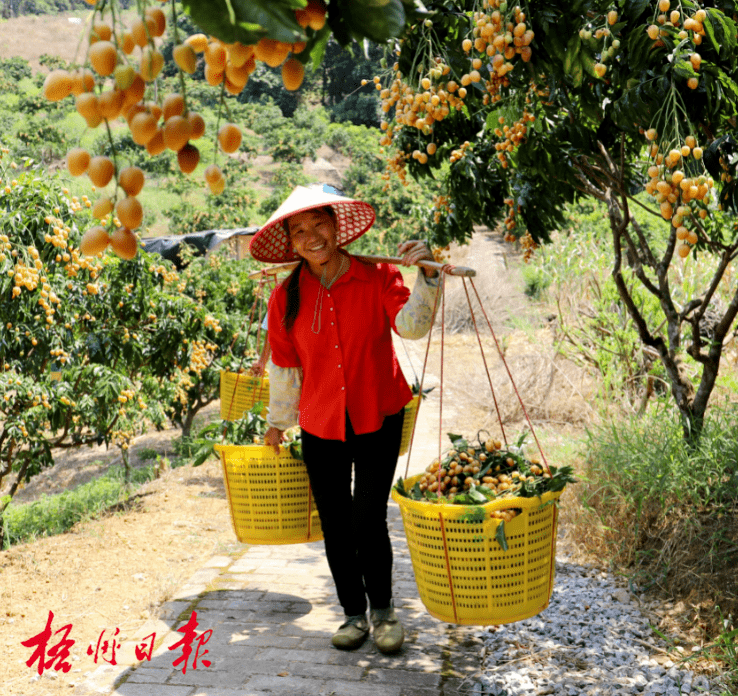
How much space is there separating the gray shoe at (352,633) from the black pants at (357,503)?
0.11 feet

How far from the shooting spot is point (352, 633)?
275 cm

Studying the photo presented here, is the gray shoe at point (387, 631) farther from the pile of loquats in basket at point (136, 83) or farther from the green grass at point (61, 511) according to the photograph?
the green grass at point (61, 511)

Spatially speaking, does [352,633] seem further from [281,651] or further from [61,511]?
[61,511]

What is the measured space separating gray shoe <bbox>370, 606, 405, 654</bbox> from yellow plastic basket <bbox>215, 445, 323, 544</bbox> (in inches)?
18.2

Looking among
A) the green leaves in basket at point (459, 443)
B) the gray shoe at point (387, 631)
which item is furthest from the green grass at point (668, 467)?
the gray shoe at point (387, 631)

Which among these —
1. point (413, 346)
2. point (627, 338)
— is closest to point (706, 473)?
point (627, 338)

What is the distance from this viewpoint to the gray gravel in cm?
242

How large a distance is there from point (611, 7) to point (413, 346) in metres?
9.49

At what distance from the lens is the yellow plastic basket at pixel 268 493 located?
2.94 m

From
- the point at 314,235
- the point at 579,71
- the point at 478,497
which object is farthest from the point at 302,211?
the point at 478,497

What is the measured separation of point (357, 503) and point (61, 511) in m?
3.98

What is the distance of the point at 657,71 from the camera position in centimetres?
185

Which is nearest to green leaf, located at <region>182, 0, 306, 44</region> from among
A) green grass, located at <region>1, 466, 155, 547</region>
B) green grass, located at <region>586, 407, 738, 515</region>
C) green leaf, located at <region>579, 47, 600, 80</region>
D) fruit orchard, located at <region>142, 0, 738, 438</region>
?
fruit orchard, located at <region>142, 0, 738, 438</region>

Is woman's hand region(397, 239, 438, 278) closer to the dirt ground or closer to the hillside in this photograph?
the dirt ground
